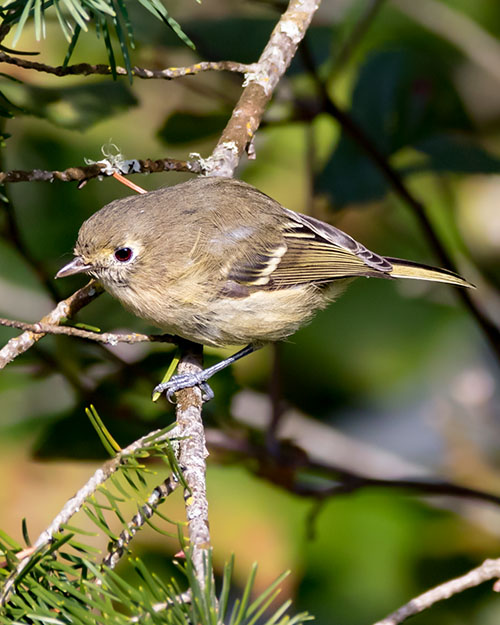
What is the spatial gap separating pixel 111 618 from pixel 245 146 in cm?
151

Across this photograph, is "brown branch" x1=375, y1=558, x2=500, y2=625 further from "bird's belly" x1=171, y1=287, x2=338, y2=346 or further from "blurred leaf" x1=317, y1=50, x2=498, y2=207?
"blurred leaf" x1=317, y1=50, x2=498, y2=207

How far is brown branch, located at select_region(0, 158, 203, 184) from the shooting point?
1.65 m

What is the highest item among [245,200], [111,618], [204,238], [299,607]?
[245,200]

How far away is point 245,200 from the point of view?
2430 millimetres

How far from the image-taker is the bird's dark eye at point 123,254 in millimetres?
2264

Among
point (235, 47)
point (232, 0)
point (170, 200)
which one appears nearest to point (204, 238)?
point (170, 200)

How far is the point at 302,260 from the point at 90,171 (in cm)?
94

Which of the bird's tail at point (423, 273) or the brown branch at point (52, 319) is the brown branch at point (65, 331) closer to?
the brown branch at point (52, 319)

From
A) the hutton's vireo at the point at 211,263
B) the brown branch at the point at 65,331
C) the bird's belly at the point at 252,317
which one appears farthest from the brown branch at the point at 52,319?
the bird's belly at the point at 252,317

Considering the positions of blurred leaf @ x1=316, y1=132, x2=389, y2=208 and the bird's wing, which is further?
blurred leaf @ x1=316, y1=132, x2=389, y2=208

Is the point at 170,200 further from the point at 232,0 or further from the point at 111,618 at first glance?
the point at 232,0

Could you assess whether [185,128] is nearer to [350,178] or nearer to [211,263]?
[350,178]

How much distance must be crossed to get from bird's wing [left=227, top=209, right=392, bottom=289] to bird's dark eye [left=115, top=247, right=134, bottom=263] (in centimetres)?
35

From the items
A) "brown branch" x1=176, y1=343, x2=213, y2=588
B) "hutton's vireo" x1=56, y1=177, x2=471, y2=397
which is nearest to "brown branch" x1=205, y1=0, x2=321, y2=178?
"hutton's vireo" x1=56, y1=177, x2=471, y2=397
